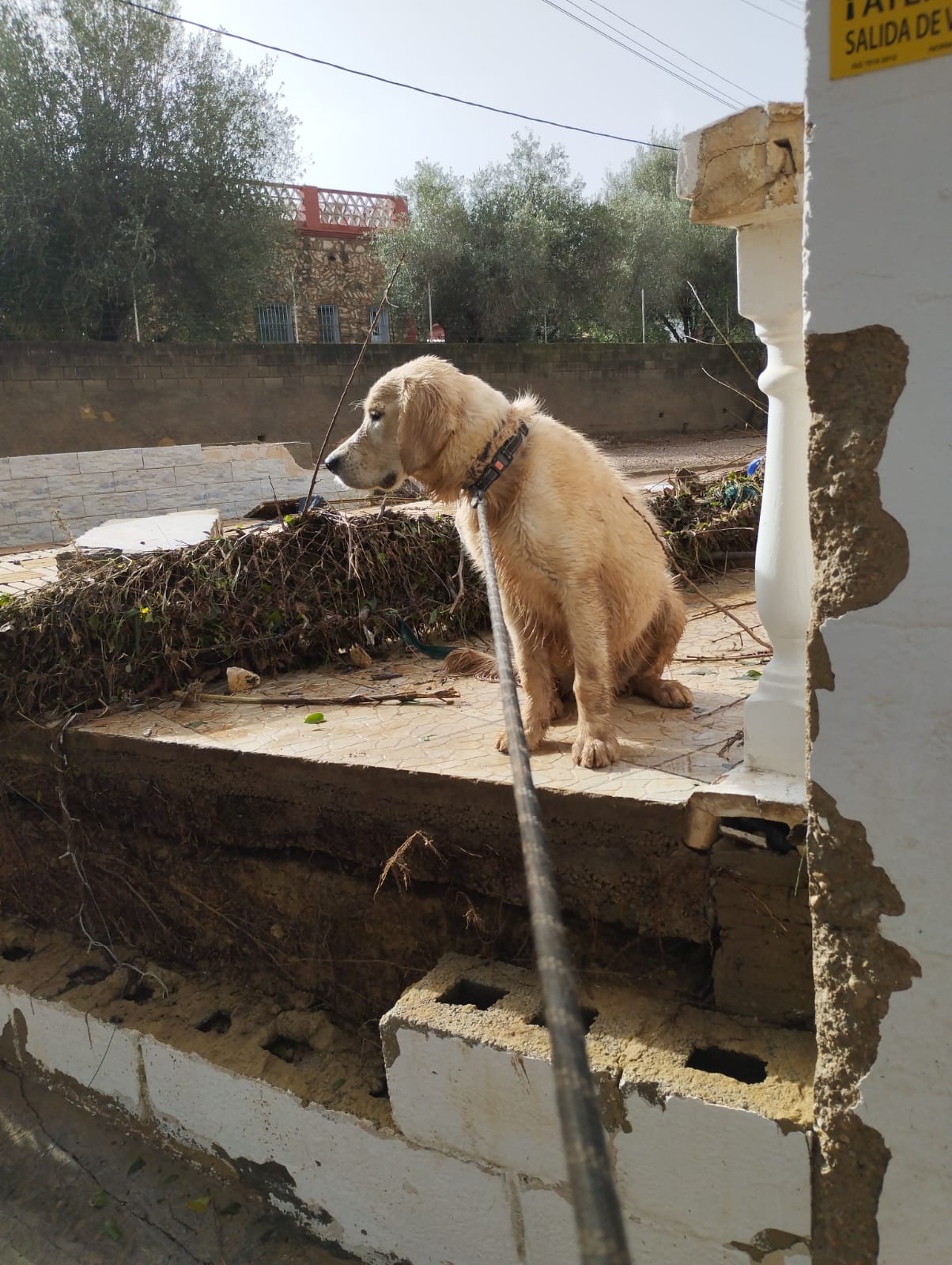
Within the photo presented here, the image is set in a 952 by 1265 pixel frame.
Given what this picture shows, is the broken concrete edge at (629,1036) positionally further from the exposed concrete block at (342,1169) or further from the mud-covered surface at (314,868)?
the exposed concrete block at (342,1169)

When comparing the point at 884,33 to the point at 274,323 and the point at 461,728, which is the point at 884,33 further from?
the point at 274,323

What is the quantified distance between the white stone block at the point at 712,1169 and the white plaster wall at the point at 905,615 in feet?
0.77

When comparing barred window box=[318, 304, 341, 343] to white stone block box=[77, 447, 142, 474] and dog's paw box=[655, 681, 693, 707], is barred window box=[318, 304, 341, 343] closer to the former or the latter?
white stone block box=[77, 447, 142, 474]

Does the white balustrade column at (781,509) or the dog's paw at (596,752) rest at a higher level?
the white balustrade column at (781,509)

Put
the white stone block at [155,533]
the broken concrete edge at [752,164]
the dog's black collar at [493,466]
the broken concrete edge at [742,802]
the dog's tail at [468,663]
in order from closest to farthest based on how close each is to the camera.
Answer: the broken concrete edge at [752,164] → the broken concrete edge at [742,802] → the dog's black collar at [493,466] → the dog's tail at [468,663] → the white stone block at [155,533]

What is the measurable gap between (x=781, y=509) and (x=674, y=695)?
1.42 m

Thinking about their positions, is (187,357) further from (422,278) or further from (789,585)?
(789,585)

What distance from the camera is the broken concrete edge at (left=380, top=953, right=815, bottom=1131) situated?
7.97 feet

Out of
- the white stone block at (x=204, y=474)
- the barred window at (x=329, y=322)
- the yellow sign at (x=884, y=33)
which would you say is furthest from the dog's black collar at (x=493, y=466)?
the barred window at (x=329, y=322)

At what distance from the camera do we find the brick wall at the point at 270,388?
1499 cm

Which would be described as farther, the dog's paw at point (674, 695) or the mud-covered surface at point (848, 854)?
the dog's paw at point (674, 695)

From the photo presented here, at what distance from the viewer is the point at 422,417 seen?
3494mm

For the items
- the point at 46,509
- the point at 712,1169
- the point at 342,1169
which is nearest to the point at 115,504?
the point at 46,509

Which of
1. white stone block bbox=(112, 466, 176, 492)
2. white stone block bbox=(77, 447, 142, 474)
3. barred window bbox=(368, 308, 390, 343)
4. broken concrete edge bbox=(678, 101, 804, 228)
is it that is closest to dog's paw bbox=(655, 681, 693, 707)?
broken concrete edge bbox=(678, 101, 804, 228)
